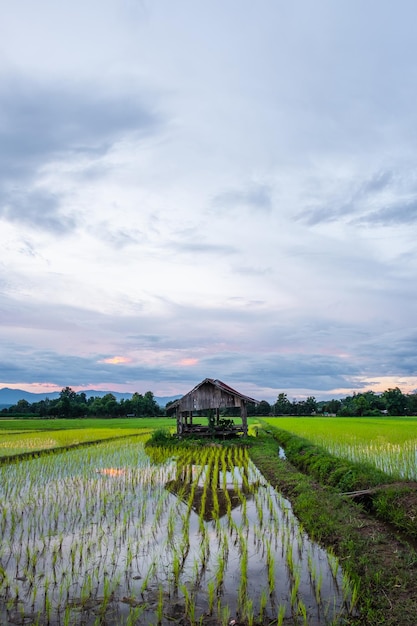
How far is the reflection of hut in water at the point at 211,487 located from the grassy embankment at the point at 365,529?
0.93m

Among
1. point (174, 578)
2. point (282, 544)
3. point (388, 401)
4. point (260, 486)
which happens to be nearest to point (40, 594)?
point (174, 578)

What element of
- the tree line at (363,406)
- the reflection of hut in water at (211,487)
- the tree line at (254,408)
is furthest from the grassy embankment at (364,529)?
the tree line at (363,406)

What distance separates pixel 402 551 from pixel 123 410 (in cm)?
7439

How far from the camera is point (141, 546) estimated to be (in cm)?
660

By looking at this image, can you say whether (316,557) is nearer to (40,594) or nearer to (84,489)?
(40,594)

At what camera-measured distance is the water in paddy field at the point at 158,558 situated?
463cm

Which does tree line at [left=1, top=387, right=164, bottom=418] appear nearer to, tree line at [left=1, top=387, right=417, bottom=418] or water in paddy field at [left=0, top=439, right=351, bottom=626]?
tree line at [left=1, top=387, right=417, bottom=418]

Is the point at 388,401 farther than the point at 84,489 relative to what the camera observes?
Yes

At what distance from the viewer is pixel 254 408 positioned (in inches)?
3282

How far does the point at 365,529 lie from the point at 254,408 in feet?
255

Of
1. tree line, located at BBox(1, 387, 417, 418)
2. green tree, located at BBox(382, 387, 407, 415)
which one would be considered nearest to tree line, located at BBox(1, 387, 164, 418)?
tree line, located at BBox(1, 387, 417, 418)

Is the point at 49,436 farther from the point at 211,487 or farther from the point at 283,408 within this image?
the point at 283,408

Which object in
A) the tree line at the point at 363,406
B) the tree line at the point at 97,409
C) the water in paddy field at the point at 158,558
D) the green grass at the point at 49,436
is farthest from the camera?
the tree line at the point at 363,406

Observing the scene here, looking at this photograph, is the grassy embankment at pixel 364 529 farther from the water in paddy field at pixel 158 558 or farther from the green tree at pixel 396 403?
the green tree at pixel 396 403
